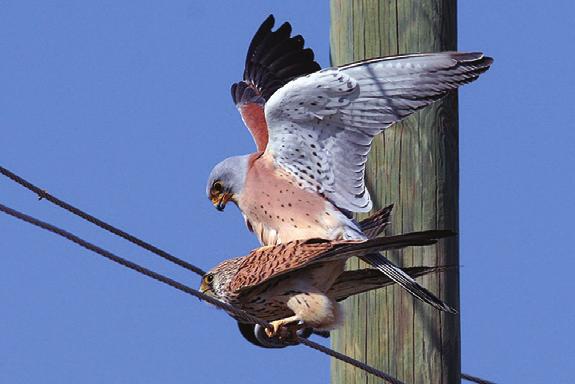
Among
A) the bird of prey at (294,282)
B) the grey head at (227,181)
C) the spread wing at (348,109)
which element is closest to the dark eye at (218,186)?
the grey head at (227,181)

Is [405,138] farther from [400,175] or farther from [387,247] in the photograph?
[387,247]

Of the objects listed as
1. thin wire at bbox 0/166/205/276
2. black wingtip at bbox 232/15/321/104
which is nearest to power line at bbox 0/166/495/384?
thin wire at bbox 0/166/205/276

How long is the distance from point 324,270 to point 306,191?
0.52m

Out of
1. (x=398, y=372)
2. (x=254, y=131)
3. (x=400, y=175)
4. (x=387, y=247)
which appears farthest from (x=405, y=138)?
(x=254, y=131)

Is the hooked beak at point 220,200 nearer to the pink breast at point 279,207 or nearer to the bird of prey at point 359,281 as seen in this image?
the pink breast at point 279,207

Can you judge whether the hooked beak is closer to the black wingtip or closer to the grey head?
the grey head

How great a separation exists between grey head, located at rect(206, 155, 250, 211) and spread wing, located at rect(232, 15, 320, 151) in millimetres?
586

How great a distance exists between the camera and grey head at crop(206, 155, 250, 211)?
5.87m

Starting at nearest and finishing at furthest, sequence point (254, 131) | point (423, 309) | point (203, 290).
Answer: point (423, 309)
point (203, 290)
point (254, 131)

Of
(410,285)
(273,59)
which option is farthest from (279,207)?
(273,59)

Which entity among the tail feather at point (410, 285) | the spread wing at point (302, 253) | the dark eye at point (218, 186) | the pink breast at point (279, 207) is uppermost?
the dark eye at point (218, 186)

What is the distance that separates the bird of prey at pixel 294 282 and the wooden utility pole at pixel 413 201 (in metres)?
0.10

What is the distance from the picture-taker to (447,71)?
5.15 metres

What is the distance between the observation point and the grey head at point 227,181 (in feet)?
19.2
